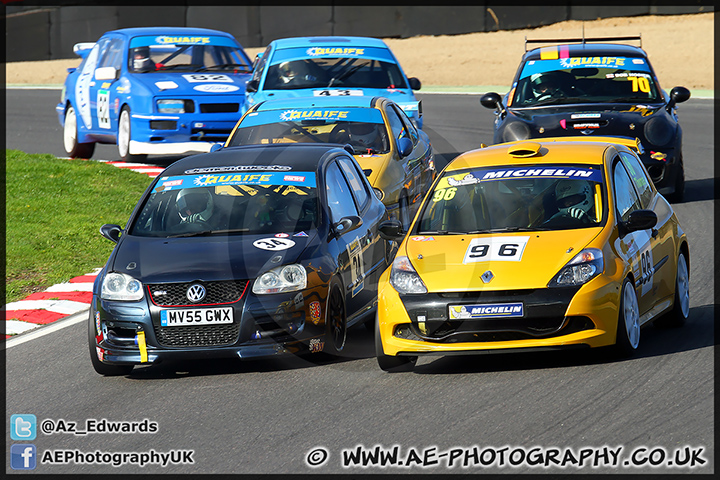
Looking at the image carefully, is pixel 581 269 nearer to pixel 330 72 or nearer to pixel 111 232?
pixel 111 232

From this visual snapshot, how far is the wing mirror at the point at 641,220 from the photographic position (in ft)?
25.9

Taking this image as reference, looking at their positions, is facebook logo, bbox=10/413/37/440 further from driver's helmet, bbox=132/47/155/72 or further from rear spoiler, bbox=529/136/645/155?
driver's helmet, bbox=132/47/155/72

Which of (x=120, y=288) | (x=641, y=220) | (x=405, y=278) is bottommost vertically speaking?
(x=120, y=288)

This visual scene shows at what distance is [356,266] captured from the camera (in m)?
9.04

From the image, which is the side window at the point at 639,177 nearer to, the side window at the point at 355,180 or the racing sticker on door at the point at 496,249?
the racing sticker on door at the point at 496,249

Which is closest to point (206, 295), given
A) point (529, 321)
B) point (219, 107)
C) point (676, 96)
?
point (529, 321)

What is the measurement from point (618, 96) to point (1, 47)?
28154mm

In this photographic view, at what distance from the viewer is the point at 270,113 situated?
518 inches

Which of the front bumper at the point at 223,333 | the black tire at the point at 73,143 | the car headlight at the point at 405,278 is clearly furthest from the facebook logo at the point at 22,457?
the black tire at the point at 73,143

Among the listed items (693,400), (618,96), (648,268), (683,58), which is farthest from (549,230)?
(683,58)

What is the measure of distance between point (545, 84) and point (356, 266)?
21.6 feet

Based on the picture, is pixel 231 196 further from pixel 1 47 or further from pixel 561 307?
pixel 1 47

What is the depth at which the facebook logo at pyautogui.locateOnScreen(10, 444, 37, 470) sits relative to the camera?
6.27m

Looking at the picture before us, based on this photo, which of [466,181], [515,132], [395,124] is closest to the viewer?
[466,181]
